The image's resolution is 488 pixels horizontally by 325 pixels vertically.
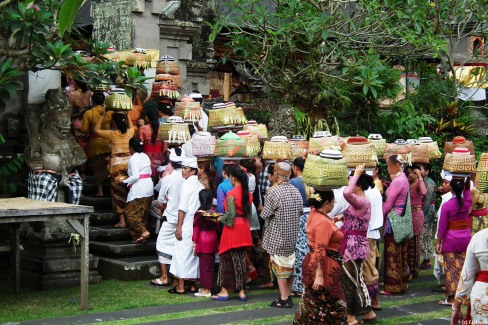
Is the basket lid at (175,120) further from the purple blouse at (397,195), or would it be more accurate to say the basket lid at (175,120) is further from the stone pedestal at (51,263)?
the purple blouse at (397,195)

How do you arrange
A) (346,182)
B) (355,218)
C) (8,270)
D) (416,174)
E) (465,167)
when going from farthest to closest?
(416,174) < (8,270) < (465,167) < (355,218) < (346,182)

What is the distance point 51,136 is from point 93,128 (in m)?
1.50

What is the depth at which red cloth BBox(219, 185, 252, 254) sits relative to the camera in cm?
924

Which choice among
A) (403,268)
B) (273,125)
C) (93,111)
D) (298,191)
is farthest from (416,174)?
(93,111)

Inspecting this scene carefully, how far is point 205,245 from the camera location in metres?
9.50

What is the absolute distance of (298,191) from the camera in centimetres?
938

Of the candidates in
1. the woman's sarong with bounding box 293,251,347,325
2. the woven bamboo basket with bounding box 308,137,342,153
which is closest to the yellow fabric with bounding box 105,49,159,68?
the woven bamboo basket with bounding box 308,137,342,153

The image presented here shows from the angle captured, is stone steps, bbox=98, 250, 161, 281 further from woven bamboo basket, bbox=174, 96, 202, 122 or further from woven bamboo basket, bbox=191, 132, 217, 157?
woven bamboo basket, bbox=174, 96, 202, 122

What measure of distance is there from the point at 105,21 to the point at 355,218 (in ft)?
23.8

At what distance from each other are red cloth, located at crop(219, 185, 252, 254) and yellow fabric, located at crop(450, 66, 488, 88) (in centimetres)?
955

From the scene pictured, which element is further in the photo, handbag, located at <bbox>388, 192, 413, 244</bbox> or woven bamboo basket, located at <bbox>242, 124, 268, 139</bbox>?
woven bamboo basket, located at <bbox>242, 124, 268, 139</bbox>

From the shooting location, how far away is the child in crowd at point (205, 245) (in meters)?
9.51

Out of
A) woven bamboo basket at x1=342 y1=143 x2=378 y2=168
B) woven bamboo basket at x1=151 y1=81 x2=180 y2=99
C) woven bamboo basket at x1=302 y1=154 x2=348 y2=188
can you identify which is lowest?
woven bamboo basket at x1=302 y1=154 x2=348 y2=188

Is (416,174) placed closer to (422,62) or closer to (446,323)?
(446,323)
